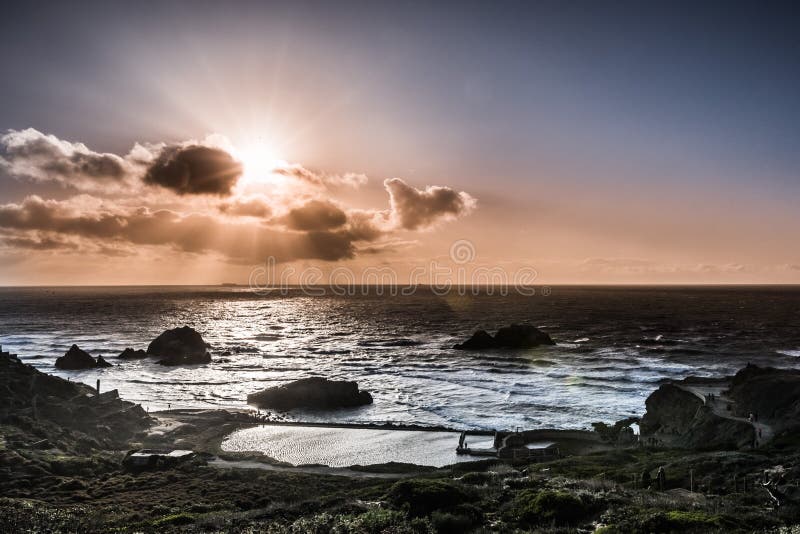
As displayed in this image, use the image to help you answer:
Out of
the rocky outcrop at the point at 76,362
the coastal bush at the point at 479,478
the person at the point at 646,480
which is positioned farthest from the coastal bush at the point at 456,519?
the rocky outcrop at the point at 76,362

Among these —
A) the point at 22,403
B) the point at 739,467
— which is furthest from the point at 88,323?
the point at 739,467

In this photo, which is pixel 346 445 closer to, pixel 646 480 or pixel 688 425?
pixel 646 480

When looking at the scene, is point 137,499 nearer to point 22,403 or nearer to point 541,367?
point 22,403

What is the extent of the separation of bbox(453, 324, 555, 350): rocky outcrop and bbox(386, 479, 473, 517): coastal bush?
80.0m

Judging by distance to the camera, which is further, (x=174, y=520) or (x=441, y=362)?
(x=441, y=362)

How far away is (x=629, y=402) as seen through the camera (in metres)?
54.3

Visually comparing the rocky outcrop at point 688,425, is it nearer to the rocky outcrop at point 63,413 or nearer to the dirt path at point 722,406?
the dirt path at point 722,406

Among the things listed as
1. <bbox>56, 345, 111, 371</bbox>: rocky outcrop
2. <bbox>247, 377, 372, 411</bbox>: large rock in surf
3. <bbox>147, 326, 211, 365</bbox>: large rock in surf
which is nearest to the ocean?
<bbox>247, 377, 372, 411</bbox>: large rock in surf

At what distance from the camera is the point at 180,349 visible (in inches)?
3317

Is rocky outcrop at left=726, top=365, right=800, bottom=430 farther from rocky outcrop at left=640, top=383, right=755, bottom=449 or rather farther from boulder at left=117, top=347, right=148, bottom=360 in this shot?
boulder at left=117, top=347, right=148, bottom=360

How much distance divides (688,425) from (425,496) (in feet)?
91.1

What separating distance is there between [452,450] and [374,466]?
7.71 meters

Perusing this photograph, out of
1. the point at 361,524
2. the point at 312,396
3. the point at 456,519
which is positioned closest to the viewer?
the point at 456,519

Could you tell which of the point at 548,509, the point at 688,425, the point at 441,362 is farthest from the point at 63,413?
the point at 441,362
